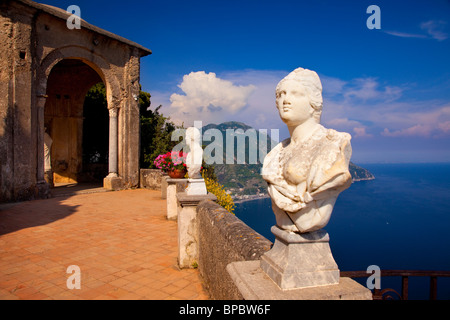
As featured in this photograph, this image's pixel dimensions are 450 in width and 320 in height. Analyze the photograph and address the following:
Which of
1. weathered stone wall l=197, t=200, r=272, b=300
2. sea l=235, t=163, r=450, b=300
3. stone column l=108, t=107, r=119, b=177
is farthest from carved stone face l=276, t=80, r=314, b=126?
sea l=235, t=163, r=450, b=300

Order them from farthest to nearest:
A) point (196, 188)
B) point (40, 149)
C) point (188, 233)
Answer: point (40, 149) → point (196, 188) → point (188, 233)

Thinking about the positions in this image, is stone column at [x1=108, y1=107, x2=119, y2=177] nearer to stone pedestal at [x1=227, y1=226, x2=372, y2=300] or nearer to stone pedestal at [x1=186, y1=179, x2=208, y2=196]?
stone pedestal at [x1=186, y1=179, x2=208, y2=196]

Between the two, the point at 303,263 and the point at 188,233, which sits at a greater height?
the point at 303,263

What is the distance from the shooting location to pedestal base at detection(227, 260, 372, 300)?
1.44 m

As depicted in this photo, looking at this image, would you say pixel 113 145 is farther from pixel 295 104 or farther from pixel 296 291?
pixel 296 291

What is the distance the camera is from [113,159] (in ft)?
38.7

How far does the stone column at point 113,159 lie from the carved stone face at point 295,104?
11.0 metres

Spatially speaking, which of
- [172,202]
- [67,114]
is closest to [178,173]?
[172,202]

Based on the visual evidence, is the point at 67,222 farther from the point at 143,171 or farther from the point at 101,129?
the point at 101,129

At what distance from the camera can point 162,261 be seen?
444 cm

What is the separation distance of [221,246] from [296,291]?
1.53m

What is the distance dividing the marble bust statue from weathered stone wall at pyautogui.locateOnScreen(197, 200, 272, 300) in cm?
72

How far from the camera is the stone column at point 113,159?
1153 centimetres

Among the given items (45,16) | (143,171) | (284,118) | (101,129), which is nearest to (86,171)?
(101,129)
